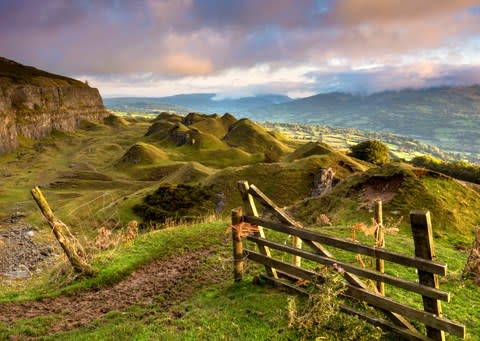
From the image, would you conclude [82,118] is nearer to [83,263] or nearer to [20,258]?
[20,258]

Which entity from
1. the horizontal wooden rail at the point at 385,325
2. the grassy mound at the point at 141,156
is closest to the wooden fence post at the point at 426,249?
the horizontal wooden rail at the point at 385,325

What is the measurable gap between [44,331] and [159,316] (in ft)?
11.2

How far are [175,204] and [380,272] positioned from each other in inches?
1384

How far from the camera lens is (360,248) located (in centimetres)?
855

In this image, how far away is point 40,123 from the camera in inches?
5448

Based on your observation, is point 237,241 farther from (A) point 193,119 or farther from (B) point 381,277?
(A) point 193,119

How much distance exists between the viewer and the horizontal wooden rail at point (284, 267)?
966cm

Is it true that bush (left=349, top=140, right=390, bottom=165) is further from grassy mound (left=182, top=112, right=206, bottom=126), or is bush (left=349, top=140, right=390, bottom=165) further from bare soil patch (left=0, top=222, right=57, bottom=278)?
grassy mound (left=182, top=112, right=206, bottom=126)

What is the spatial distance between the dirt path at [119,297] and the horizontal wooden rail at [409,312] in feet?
20.1

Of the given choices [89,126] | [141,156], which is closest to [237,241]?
[141,156]

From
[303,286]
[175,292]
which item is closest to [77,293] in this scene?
[175,292]

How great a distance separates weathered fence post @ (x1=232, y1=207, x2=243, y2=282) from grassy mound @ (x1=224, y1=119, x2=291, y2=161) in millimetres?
93124

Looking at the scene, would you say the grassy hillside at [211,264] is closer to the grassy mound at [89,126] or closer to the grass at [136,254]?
the grass at [136,254]

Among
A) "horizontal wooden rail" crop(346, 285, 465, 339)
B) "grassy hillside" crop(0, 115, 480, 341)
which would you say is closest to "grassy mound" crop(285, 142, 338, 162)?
"grassy hillside" crop(0, 115, 480, 341)
